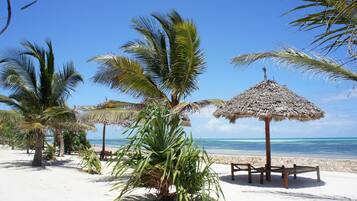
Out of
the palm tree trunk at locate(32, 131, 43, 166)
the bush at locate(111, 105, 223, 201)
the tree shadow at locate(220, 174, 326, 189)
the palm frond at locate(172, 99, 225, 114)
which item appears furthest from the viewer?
the palm tree trunk at locate(32, 131, 43, 166)

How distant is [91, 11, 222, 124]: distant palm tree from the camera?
975 centimetres

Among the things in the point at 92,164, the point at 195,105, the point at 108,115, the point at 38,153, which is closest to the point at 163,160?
the point at 195,105

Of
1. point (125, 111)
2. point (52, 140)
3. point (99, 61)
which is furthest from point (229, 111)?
point (52, 140)

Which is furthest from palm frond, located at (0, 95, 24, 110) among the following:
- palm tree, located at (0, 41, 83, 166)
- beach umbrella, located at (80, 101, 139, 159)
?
beach umbrella, located at (80, 101, 139, 159)

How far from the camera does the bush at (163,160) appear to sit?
18.0ft

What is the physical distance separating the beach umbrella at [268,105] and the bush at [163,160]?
4.17 m

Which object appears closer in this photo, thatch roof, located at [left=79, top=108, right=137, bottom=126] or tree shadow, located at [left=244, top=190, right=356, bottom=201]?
tree shadow, located at [left=244, top=190, right=356, bottom=201]

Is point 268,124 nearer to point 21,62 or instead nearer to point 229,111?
point 229,111

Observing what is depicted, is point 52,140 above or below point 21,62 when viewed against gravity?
below

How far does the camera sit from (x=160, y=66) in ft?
34.0

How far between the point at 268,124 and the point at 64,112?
22.5 feet

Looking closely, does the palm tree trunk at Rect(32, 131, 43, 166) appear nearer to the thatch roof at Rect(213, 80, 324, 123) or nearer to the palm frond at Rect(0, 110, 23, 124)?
the palm frond at Rect(0, 110, 23, 124)

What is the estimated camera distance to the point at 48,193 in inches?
A: 280

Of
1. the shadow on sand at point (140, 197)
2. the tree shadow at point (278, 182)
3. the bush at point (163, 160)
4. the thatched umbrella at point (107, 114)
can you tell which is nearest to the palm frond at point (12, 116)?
the thatched umbrella at point (107, 114)
